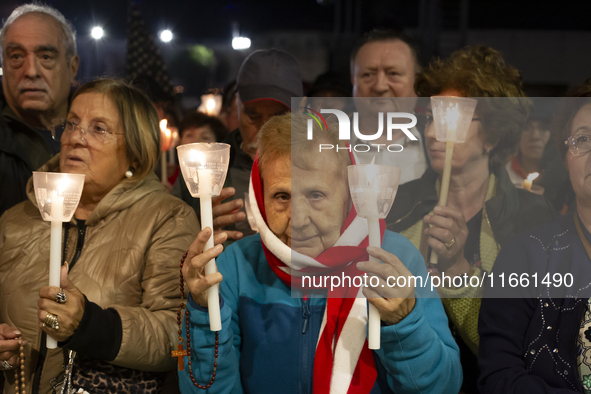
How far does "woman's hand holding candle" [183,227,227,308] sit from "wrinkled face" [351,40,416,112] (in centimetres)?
143

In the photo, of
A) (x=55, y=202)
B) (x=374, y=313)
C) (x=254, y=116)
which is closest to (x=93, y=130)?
(x=55, y=202)

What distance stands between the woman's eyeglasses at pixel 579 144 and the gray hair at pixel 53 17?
245 cm

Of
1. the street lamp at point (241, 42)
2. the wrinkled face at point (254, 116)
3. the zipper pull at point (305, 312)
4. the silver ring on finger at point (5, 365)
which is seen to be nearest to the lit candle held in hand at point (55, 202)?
the silver ring on finger at point (5, 365)

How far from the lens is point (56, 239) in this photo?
1.65m

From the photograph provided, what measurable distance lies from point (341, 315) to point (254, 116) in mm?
1249

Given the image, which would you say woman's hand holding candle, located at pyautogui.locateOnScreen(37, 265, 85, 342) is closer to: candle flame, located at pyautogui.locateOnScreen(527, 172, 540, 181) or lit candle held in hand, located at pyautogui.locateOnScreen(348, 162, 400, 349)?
lit candle held in hand, located at pyautogui.locateOnScreen(348, 162, 400, 349)

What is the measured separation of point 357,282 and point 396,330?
0.87 ft

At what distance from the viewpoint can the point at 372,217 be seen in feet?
4.92

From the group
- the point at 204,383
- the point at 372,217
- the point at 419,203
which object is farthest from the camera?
the point at 419,203

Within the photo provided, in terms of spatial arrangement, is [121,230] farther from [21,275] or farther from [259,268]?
[259,268]

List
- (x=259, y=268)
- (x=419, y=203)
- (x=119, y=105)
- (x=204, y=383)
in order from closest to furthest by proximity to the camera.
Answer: (x=204, y=383), (x=259, y=268), (x=419, y=203), (x=119, y=105)

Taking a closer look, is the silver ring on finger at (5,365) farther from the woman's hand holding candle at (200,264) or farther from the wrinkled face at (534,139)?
the wrinkled face at (534,139)

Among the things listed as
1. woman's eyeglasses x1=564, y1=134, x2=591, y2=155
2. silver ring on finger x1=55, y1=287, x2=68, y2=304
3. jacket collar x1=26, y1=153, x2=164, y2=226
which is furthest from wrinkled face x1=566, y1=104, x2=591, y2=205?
silver ring on finger x1=55, y1=287, x2=68, y2=304

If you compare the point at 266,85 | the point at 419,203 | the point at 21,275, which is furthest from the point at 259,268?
the point at 266,85
